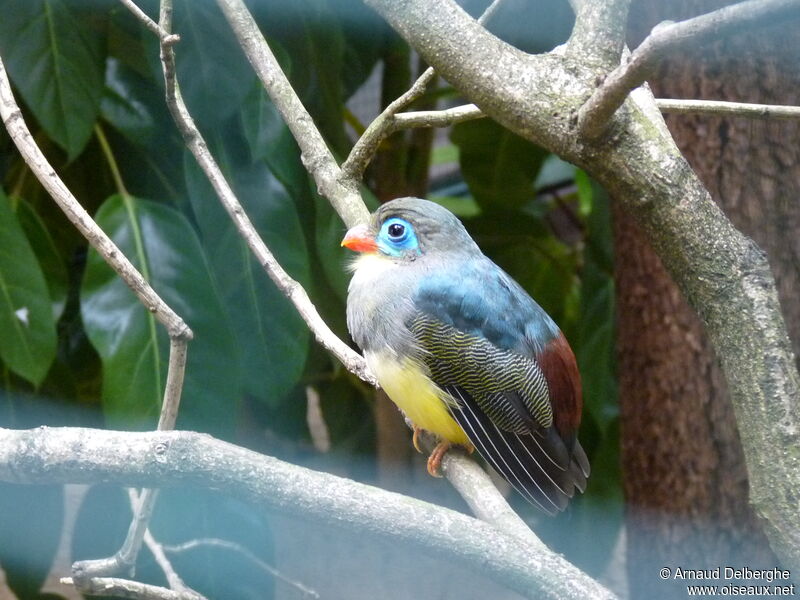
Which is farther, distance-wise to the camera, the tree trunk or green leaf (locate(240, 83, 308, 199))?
the tree trunk

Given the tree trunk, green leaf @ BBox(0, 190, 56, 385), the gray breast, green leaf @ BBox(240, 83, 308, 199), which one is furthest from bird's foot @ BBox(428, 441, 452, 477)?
the tree trunk

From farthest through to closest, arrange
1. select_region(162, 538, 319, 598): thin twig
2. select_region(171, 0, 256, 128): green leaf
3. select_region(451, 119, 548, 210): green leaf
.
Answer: select_region(451, 119, 548, 210): green leaf, select_region(171, 0, 256, 128): green leaf, select_region(162, 538, 319, 598): thin twig

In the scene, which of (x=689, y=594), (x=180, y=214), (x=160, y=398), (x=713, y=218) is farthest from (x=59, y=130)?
(x=689, y=594)

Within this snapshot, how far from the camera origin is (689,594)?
1984 millimetres

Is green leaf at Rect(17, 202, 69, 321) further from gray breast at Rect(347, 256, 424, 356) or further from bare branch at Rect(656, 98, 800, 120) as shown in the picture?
bare branch at Rect(656, 98, 800, 120)

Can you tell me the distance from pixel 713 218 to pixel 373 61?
1.40m

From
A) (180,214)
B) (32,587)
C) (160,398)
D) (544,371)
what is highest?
(180,214)

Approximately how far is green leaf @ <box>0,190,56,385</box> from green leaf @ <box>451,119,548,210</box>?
1183mm

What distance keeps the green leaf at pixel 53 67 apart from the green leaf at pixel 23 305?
0.60 ft

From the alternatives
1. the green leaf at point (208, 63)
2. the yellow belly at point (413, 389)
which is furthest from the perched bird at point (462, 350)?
the green leaf at point (208, 63)

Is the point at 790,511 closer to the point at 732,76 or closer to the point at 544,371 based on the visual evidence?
the point at 544,371

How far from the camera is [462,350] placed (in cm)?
137

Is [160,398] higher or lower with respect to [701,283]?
lower

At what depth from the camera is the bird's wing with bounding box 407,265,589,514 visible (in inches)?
53.8
